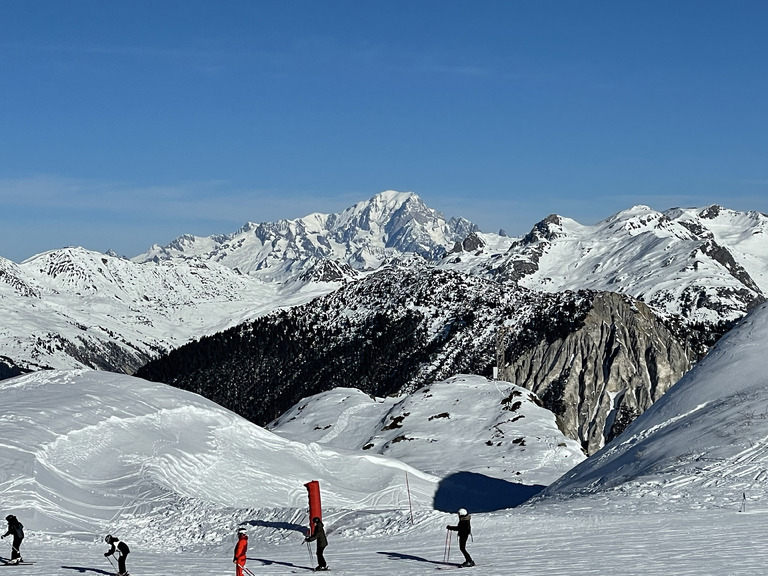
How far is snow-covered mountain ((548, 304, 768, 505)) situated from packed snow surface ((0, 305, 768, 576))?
16 centimetres

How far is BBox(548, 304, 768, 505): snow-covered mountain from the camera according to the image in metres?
47.6

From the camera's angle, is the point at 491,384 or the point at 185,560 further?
the point at 491,384

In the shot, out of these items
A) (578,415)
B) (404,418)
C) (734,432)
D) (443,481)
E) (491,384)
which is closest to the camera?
(734,432)

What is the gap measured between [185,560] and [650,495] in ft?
73.2

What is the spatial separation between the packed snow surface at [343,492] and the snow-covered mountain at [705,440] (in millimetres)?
155

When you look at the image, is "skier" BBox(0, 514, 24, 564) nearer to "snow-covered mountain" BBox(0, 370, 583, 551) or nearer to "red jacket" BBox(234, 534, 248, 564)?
"snow-covered mountain" BBox(0, 370, 583, 551)

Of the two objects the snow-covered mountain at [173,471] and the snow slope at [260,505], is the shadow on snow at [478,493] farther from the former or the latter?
the snow slope at [260,505]

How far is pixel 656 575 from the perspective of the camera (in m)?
28.4

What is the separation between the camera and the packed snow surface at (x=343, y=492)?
3534cm

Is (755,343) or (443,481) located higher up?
(755,343)

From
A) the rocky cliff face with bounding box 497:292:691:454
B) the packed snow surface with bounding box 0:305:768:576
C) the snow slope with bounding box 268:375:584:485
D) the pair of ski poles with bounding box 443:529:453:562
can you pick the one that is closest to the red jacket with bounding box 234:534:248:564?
the packed snow surface with bounding box 0:305:768:576

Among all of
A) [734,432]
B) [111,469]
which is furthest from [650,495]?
[111,469]

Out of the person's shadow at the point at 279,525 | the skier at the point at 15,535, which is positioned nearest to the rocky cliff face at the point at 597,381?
the person's shadow at the point at 279,525

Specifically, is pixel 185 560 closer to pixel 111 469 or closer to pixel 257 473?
pixel 111 469
